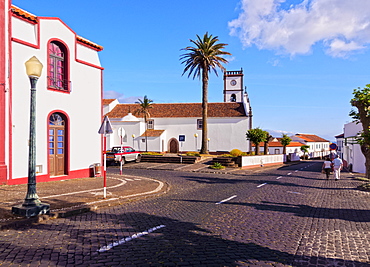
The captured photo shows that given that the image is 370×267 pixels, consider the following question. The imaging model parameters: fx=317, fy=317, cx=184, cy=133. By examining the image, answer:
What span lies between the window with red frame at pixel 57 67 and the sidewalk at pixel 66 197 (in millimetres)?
4563

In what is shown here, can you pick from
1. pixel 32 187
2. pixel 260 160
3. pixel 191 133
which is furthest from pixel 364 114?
pixel 191 133

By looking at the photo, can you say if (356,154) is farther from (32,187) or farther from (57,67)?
(32,187)

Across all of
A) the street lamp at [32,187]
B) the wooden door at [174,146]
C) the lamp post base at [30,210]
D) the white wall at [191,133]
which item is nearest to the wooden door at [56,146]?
the street lamp at [32,187]

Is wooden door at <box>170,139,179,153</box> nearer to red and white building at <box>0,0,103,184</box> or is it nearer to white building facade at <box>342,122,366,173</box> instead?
white building facade at <box>342,122,366,173</box>

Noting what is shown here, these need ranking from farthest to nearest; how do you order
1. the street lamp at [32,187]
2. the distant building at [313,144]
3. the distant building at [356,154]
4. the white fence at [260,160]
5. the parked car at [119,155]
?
the distant building at [313,144], the distant building at [356,154], the white fence at [260,160], the parked car at [119,155], the street lamp at [32,187]

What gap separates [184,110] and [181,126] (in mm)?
2733

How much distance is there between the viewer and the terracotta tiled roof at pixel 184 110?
45.9 metres

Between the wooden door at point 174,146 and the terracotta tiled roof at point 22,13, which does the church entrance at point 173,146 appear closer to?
the wooden door at point 174,146

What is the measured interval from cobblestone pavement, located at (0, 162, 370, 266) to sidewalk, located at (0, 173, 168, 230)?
31 cm

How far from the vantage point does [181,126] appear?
152ft

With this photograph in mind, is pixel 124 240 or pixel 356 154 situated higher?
pixel 356 154

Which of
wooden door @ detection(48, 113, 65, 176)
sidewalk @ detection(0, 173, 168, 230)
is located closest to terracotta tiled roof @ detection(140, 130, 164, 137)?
wooden door @ detection(48, 113, 65, 176)

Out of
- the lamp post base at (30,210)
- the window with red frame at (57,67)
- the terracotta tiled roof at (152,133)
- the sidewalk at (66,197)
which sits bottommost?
the sidewalk at (66,197)

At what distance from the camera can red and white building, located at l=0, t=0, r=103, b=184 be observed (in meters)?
12.5
